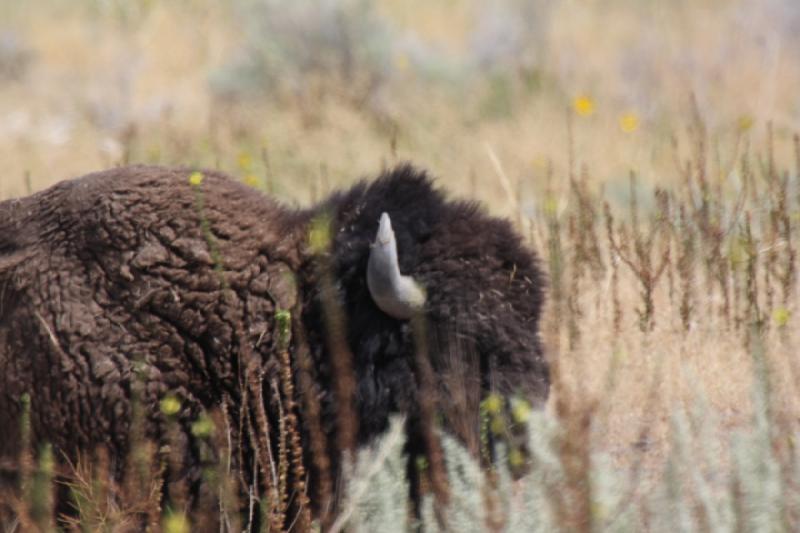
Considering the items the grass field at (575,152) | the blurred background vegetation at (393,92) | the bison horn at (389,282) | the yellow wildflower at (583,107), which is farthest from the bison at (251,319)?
the yellow wildflower at (583,107)

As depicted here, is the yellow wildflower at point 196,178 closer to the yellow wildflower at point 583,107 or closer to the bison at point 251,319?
the bison at point 251,319

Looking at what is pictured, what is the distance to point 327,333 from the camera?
4414 millimetres

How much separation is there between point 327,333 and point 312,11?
1011cm

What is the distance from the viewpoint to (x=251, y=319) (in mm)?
4418

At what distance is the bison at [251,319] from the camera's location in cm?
428

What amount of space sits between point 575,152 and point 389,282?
6.44 meters

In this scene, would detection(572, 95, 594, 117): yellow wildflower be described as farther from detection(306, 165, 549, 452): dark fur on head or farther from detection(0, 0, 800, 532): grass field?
detection(306, 165, 549, 452): dark fur on head

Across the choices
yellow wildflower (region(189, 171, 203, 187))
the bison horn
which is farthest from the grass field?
yellow wildflower (region(189, 171, 203, 187))

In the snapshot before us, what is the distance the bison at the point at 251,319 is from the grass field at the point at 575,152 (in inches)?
12.9

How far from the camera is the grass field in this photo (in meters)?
3.30

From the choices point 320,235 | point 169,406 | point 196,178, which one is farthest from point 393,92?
point 169,406

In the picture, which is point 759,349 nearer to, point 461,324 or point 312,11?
point 461,324

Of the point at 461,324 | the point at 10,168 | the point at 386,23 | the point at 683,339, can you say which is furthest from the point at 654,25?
the point at 461,324

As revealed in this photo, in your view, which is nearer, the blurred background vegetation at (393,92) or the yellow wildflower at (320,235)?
the yellow wildflower at (320,235)
